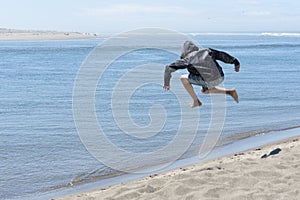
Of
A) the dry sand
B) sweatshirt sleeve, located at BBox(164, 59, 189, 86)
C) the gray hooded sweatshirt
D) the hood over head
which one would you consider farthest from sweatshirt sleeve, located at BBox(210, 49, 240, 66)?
the dry sand

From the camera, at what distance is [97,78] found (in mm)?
29156

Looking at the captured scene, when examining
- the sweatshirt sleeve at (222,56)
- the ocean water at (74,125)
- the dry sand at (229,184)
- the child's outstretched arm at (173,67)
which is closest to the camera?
the dry sand at (229,184)

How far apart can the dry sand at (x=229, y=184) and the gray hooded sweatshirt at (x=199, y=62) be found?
1.72 metres

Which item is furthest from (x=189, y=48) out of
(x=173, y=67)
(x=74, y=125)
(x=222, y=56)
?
(x=74, y=125)

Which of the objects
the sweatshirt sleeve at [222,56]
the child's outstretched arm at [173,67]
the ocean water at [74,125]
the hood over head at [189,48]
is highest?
the hood over head at [189,48]

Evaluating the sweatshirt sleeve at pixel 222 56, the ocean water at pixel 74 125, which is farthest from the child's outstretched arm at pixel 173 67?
the ocean water at pixel 74 125

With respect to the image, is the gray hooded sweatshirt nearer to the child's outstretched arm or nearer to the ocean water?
the child's outstretched arm

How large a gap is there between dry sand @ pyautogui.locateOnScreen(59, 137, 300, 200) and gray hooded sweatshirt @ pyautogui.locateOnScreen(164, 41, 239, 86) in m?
1.72

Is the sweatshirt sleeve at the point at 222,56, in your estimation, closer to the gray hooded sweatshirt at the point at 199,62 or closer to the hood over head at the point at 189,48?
the gray hooded sweatshirt at the point at 199,62

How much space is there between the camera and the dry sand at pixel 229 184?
7.93 m

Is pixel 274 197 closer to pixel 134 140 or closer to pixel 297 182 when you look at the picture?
pixel 297 182

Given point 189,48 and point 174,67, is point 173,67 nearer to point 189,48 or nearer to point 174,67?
point 174,67

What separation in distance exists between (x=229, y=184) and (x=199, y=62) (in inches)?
82.3

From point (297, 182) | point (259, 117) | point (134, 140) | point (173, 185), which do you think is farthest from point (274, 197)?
point (259, 117)
